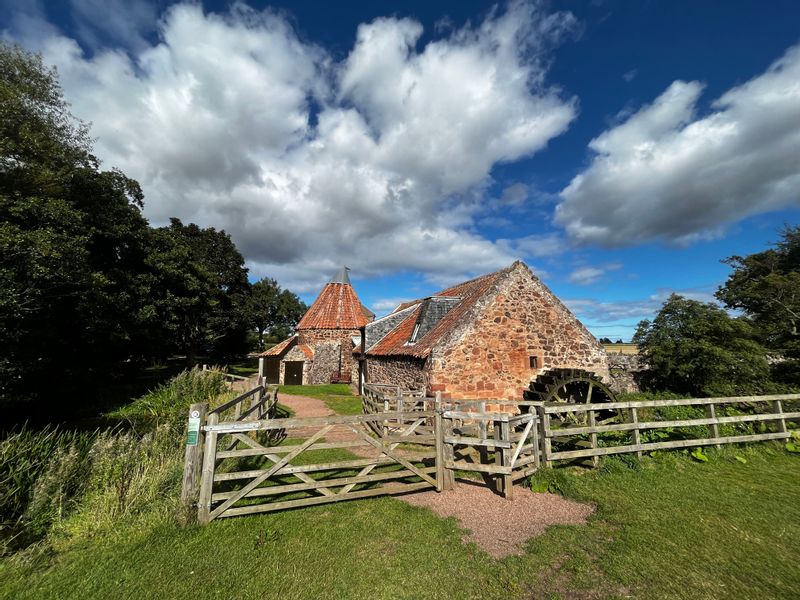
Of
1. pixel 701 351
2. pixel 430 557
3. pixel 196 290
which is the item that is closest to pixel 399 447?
pixel 430 557

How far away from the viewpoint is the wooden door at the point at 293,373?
26.8 meters

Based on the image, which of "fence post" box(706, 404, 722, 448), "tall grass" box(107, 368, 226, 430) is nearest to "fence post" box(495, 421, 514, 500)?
"fence post" box(706, 404, 722, 448)

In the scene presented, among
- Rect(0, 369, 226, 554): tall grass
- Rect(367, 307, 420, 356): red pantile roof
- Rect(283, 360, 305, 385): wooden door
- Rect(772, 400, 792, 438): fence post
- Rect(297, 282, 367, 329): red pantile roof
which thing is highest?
Rect(297, 282, 367, 329): red pantile roof

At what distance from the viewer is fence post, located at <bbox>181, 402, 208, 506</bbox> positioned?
201 inches

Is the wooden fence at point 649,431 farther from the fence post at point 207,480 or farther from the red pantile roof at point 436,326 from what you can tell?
the fence post at point 207,480

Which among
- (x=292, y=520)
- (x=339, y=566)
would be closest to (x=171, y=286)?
(x=292, y=520)

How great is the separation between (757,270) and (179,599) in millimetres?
43972

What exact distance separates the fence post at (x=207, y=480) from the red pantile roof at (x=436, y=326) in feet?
24.7

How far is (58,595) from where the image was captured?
356cm

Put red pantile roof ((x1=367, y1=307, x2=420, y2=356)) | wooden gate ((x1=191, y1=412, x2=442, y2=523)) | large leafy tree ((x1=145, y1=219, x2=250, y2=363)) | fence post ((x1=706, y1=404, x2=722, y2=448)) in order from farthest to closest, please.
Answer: large leafy tree ((x1=145, y1=219, x2=250, y2=363)) < red pantile roof ((x1=367, y1=307, x2=420, y2=356)) < fence post ((x1=706, y1=404, x2=722, y2=448)) < wooden gate ((x1=191, y1=412, x2=442, y2=523))

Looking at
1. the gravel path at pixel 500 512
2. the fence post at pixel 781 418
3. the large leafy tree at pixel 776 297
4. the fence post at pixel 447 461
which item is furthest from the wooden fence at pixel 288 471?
the large leafy tree at pixel 776 297

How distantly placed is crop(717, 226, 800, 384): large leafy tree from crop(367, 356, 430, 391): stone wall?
1555 centimetres

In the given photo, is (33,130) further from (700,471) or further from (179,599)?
(700,471)

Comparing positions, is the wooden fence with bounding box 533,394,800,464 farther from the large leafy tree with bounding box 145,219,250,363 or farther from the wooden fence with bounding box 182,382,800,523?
the large leafy tree with bounding box 145,219,250,363
